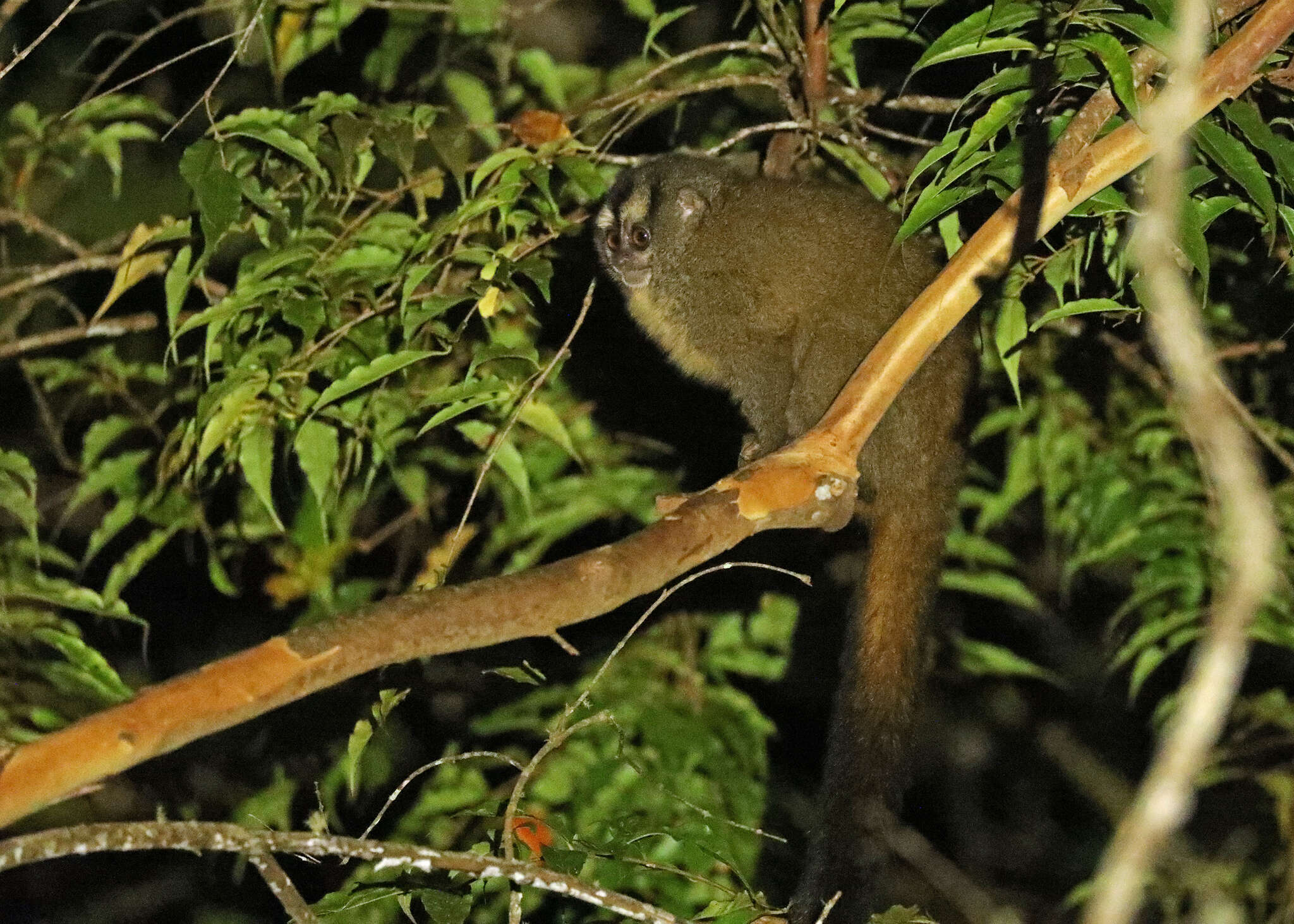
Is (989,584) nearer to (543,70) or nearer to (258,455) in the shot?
(543,70)

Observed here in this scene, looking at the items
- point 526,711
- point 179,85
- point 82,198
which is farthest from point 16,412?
point 526,711

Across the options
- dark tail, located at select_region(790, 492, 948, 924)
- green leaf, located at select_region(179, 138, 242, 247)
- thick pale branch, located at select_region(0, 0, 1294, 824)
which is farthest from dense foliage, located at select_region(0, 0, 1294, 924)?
dark tail, located at select_region(790, 492, 948, 924)

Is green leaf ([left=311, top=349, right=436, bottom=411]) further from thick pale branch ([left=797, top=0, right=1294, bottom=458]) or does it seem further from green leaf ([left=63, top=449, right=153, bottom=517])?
green leaf ([left=63, top=449, right=153, bottom=517])

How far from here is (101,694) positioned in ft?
10.5

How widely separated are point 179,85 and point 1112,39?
4.11 m

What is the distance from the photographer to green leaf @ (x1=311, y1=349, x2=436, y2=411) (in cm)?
304

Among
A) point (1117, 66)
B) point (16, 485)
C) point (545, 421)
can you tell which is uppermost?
point (1117, 66)

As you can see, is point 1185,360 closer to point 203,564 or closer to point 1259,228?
point 1259,228

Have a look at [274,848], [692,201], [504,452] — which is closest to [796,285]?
[692,201]

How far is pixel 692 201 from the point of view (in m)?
4.34

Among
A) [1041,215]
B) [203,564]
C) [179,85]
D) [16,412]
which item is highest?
[1041,215]

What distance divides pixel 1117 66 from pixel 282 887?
1.97 metres

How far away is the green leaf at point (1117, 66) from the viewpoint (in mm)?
2412

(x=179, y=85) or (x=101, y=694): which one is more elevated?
(x=179, y=85)
